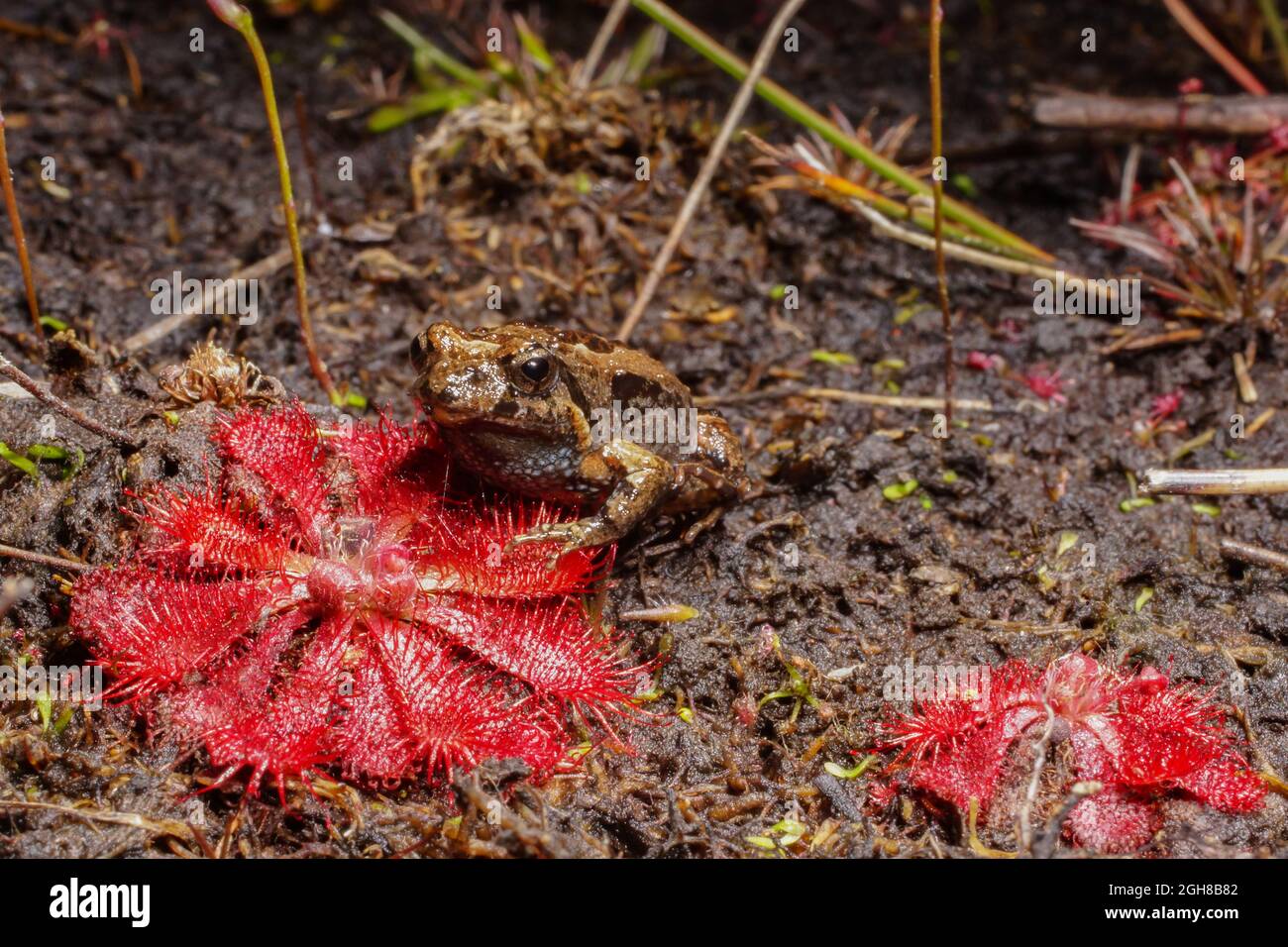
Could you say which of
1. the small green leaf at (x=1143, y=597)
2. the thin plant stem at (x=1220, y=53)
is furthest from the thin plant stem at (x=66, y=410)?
the thin plant stem at (x=1220, y=53)

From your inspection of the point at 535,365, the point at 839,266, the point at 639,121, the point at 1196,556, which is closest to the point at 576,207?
the point at 639,121

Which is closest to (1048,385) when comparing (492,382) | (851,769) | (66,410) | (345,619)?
(851,769)

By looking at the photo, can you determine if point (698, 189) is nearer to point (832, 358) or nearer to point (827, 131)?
point (827, 131)

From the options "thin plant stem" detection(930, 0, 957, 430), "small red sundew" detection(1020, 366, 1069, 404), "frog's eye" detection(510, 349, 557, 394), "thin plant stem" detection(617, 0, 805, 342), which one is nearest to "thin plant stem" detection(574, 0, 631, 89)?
"thin plant stem" detection(617, 0, 805, 342)

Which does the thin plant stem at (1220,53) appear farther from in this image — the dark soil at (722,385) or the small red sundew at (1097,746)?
the small red sundew at (1097,746)

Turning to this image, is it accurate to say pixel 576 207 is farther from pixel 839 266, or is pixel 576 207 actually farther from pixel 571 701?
pixel 571 701

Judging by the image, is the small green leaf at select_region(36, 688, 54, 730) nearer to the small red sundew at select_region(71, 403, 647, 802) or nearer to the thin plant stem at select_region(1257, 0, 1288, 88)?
the small red sundew at select_region(71, 403, 647, 802)
